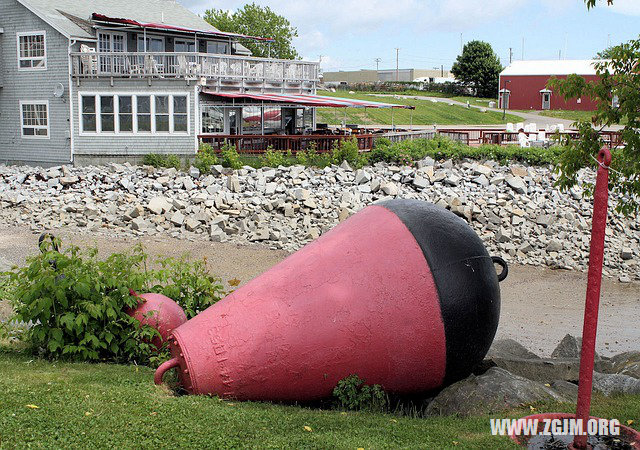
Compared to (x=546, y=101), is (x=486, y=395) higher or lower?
lower

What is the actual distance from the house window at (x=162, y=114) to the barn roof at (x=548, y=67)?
47.8m

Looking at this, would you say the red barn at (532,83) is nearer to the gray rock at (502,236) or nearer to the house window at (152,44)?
the house window at (152,44)

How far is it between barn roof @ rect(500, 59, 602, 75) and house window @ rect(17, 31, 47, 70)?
164 feet

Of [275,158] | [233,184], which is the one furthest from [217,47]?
[233,184]

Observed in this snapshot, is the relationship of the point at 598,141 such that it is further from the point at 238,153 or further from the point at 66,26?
the point at 66,26

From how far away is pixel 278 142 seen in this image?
103ft

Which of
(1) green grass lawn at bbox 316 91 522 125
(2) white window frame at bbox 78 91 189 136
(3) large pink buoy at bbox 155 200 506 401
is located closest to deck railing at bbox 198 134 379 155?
(2) white window frame at bbox 78 91 189 136

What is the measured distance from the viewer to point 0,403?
608 centimetres

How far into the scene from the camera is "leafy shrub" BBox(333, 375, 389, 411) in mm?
6887

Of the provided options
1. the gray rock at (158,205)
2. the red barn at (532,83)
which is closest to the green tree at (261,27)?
the red barn at (532,83)

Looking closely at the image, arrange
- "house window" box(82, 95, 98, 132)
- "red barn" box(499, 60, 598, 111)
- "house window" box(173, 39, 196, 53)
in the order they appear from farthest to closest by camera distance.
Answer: "red barn" box(499, 60, 598, 111)
"house window" box(173, 39, 196, 53)
"house window" box(82, 95, 98, 132)

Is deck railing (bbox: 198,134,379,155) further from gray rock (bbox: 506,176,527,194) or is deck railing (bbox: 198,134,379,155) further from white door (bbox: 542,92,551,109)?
white door (bbox: 542,92,551,109)

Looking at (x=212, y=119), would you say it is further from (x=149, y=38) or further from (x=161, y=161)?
(x=149, y=38)

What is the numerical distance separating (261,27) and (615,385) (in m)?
56.2
